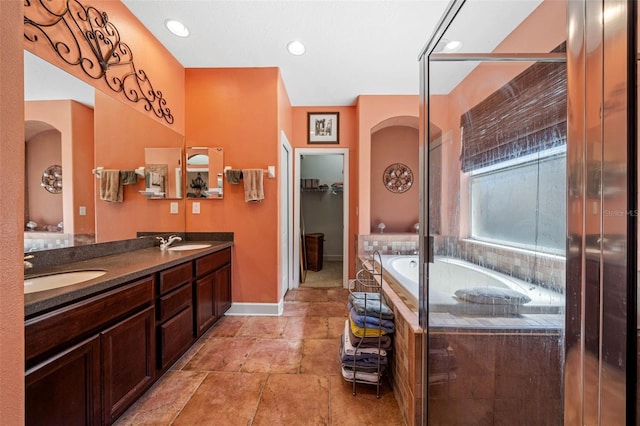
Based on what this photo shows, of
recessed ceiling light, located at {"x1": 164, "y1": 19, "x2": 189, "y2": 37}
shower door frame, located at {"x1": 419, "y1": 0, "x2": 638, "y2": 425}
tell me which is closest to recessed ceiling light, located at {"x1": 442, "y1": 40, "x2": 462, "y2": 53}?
shower door frame, located at {"x1": 419, "y1": 0, "x2": 638, "y2": 425}

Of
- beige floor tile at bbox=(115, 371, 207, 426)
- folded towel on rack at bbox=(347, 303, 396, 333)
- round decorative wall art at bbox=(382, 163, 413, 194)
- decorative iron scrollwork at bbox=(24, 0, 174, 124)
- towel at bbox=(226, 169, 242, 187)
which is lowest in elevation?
beige floor tile at bbox=(115, 371, 207, 426)

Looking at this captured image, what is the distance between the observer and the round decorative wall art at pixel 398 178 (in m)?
3.99

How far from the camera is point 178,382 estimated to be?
167 centimetres

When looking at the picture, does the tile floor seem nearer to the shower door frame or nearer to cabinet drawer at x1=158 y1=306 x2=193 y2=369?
cabinet drawer at x1=158 y1=306 x2=193 y2=369

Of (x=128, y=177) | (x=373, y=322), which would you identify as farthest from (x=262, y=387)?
(x=128, y=177)

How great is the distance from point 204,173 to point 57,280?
5.27 feet

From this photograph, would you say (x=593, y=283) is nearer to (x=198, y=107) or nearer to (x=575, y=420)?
(x=575, y=420)

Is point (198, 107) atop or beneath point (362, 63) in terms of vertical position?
beneath

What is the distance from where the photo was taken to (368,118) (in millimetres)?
3348

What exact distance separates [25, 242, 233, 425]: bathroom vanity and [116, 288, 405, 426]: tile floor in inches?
6.6

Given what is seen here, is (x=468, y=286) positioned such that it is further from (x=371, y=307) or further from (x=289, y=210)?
(x=289, y=210)

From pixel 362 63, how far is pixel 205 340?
3.22 meters

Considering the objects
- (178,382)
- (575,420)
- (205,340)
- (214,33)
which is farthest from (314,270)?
(575,420)

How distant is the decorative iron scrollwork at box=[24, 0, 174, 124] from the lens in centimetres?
134
